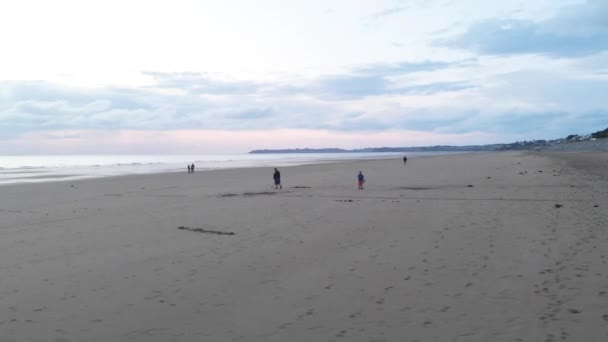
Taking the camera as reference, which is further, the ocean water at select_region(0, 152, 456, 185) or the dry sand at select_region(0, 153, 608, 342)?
the ocean water at select_region(0, 152, 456, 185)

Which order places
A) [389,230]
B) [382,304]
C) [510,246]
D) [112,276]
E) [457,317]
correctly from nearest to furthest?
[457,317], [382,304], [112,276], [510,246], [389,230]

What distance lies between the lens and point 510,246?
9.93 m

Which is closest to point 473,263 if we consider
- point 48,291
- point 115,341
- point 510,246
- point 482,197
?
point 510,246

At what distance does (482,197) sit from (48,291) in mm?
15907

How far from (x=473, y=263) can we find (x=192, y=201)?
569 inches

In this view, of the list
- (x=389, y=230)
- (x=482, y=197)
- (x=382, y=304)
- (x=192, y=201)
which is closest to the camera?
(x=382, y=304)

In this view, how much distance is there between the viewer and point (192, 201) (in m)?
20.7

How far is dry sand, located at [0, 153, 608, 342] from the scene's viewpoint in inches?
236

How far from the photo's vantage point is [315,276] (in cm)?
826

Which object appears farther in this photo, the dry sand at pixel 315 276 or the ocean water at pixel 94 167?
the ocean water at pixel 94 167

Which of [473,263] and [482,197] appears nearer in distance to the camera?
[473,263]

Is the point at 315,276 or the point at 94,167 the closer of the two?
the point at 315,276

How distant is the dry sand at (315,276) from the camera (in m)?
5.98

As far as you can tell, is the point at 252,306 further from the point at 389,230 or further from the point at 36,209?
the point at 36,209
